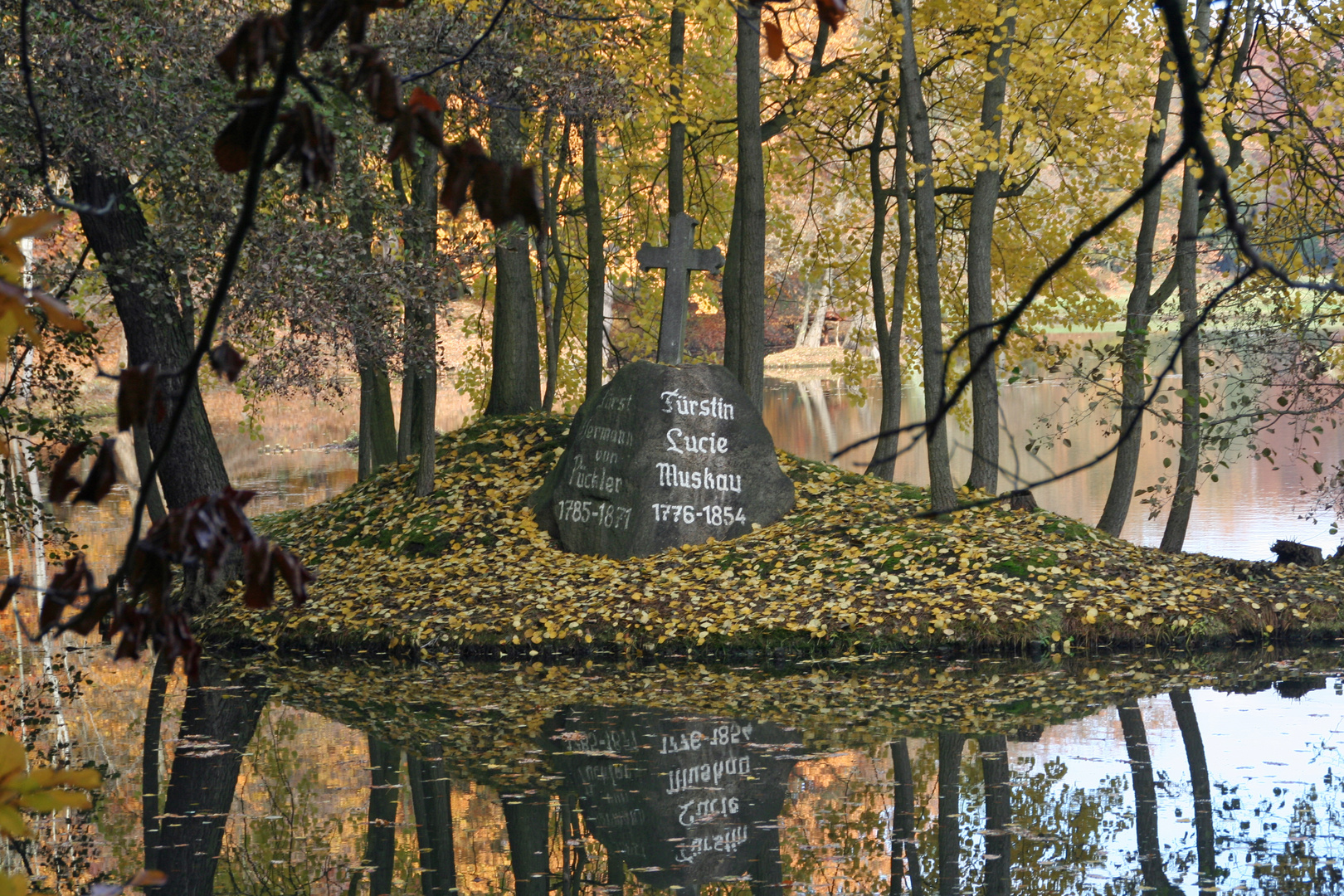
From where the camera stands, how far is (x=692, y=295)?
90.0ft

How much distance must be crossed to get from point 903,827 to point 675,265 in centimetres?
741

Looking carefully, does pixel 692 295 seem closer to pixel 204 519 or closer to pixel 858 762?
pixel 858 762

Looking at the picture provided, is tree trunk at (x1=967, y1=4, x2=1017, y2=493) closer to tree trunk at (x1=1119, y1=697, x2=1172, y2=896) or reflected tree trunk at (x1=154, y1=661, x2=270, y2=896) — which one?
tree trunk at (x1=1119, y1=697, x2=1172, y2=896)

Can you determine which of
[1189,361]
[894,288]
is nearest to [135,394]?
[1189,361]

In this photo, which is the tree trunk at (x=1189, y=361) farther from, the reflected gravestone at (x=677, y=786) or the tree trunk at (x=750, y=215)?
the reflected gravestone at (x=677, y=786)

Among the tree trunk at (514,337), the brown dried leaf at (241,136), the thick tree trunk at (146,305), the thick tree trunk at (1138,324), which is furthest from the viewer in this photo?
the tree trunk at (514,337)

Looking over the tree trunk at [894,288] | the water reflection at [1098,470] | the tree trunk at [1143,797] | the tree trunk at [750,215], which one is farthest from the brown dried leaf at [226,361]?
the tree trunk at [894,288]

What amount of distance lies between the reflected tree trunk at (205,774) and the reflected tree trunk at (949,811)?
2842mm

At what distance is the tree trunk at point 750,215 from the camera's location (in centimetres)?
1237

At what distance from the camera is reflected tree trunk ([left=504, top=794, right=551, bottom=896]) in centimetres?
501

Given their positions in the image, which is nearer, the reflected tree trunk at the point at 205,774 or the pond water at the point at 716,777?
the pond water at the point at 716,777

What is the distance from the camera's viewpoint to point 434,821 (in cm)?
580

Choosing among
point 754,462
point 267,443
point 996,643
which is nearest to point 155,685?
point 754,462

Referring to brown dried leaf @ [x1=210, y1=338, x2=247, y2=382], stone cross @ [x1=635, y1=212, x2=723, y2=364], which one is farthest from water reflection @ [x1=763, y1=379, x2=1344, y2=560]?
brown dried leaf @ [x1=210, y1=338, x2=247, y2=382]
